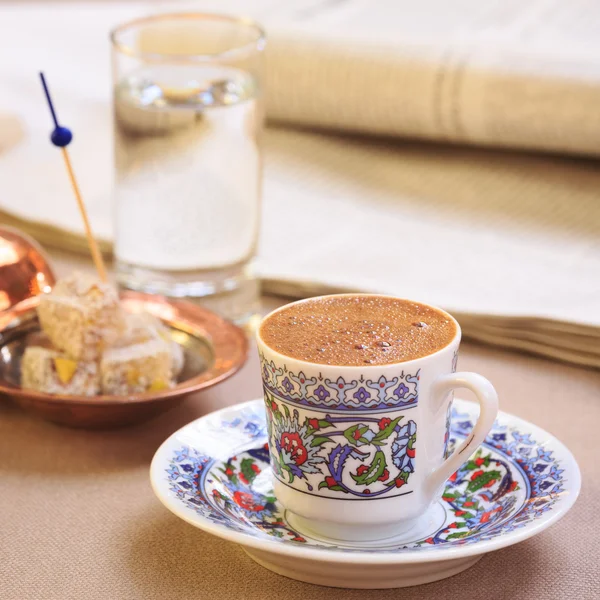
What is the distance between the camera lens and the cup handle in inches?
21.7

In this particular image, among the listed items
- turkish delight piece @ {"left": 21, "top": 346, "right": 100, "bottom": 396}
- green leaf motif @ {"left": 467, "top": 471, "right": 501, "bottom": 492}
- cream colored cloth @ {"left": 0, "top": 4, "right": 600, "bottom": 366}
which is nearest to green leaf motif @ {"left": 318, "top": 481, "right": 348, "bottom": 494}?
green leaf motif @ {"left": 467, "top": 471, "right": 501, "bottom": 492}

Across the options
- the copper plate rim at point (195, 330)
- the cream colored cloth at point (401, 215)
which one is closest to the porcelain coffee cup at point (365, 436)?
the copper plate rim at point (195, 330)

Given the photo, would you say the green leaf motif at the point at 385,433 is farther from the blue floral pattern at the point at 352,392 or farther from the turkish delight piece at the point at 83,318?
the turkish delight piece at the point at 83,318

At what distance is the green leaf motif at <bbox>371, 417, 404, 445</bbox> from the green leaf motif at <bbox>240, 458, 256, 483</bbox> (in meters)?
0.12

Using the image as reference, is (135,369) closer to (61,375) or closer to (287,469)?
(61,375)

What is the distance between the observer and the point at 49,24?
1.78 metres

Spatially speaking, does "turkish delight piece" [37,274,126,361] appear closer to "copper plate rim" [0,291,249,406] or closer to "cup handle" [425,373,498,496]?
"copper plate rim" [0,291,249,406]

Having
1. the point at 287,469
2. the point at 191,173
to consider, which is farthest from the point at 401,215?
the point at 287,469

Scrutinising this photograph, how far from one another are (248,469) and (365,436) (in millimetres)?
129

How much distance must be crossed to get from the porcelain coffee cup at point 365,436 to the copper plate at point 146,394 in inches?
5.7

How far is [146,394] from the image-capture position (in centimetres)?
69

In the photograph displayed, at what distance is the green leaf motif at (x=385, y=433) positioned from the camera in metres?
0.55

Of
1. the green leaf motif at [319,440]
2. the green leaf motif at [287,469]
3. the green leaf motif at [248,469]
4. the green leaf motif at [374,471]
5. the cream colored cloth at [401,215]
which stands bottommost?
the cream colored cloth at [401,215]

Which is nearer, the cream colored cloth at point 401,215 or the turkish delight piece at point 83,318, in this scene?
the turkish delight piece at point 83,318
